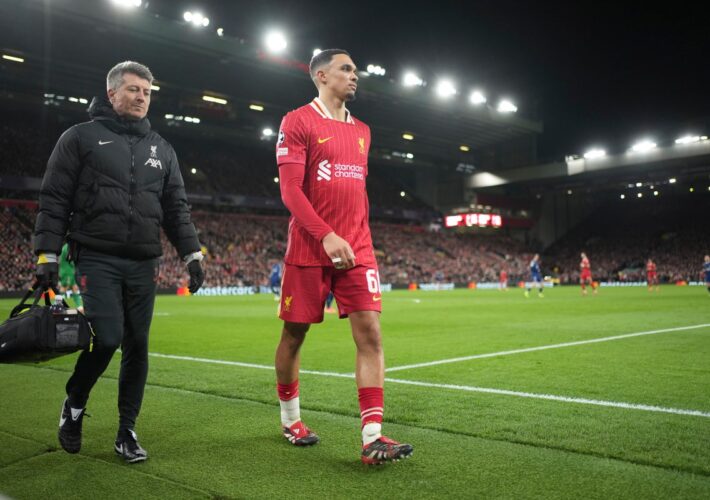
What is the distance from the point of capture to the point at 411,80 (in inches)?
1638

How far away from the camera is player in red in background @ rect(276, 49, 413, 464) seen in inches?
142

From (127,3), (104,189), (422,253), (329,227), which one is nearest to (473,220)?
(422,253)

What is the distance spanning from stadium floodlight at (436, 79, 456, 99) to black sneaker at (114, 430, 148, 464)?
4156 centimetres

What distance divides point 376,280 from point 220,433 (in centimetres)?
149

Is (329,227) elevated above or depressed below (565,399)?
above

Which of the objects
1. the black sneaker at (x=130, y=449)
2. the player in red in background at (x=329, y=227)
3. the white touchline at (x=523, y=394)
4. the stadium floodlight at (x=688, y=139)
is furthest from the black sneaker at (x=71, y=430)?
the stadium floodlight at (x=688, y=139)

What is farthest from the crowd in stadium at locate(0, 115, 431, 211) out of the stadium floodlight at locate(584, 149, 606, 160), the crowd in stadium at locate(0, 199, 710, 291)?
the stadium floodlight at locate(584, 149, 606, 160)

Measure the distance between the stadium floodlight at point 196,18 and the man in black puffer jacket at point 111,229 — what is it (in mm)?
30764

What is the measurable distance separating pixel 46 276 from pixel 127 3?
30.1 metres

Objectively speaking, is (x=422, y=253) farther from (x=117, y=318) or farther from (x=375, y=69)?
(x=117, y=318)

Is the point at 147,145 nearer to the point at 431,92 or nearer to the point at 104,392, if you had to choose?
the point at 104,392

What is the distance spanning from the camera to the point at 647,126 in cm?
4488

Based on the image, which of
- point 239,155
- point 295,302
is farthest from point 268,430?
point 239,155

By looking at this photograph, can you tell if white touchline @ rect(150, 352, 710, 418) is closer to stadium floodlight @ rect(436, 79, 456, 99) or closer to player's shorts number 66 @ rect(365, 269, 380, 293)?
player's shorts number 66 @ rect(365, 269, 380, 293)
